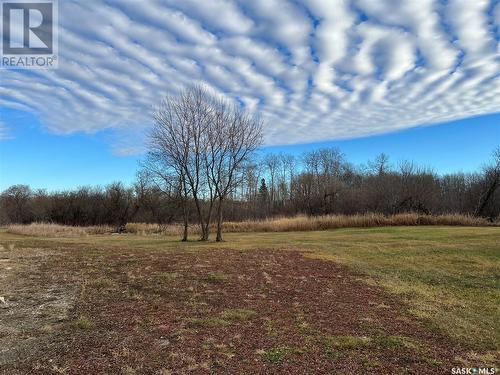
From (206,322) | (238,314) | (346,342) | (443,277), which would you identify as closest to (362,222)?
(443,277)

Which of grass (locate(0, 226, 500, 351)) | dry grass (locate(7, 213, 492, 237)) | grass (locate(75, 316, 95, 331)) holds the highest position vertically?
dry grass (locate(7, 213, 492, 237))

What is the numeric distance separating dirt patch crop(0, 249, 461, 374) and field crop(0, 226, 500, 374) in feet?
0.06

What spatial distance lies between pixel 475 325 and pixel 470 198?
163 ft

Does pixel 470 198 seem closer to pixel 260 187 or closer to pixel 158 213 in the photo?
pixel 260 187

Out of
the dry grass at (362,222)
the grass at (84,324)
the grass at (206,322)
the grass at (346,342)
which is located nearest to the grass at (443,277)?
the grass at (346,342)

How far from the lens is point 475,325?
577 centimetres

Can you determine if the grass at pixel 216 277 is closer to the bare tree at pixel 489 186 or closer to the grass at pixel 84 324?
the grass at pixel 84 324

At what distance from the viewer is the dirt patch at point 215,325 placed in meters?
4.27

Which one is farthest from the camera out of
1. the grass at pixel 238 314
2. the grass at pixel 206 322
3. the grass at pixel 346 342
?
the grass at pixel 238 314

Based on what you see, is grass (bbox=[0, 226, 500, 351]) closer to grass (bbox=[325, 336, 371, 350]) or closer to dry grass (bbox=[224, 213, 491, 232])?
grass (bbox=[325, 336, 371, 350])

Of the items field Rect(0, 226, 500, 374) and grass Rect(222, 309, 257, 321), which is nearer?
field Rect(0, 226, 500, 374)

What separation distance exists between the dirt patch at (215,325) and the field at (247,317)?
0.06ft

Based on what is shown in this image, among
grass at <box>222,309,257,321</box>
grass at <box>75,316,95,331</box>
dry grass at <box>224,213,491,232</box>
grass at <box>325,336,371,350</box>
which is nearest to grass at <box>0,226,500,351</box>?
grass at <box>325,336,371,350</box>

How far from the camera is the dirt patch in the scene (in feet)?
14.0
